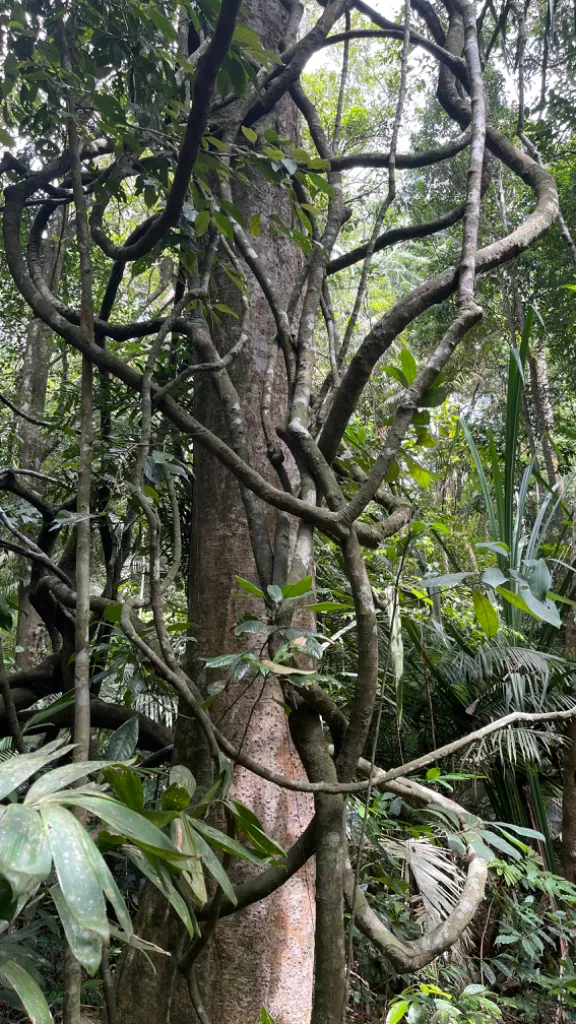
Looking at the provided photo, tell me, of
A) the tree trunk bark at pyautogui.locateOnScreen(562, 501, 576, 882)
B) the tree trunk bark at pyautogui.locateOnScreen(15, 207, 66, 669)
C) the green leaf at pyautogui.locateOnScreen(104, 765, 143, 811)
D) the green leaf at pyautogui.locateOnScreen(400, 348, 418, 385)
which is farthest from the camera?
the tree trunk bark at pyautogui.locateOnScreen(15, 207, 66, 669)

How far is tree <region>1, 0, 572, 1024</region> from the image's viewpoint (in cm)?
99

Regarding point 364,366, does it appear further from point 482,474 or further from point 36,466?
point 36,466

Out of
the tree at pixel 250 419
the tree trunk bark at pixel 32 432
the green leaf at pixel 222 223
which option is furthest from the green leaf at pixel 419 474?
the tree trunk bark at pixel 32 432

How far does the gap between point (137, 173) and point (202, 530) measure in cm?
79

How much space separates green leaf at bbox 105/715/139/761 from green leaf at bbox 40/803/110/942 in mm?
816

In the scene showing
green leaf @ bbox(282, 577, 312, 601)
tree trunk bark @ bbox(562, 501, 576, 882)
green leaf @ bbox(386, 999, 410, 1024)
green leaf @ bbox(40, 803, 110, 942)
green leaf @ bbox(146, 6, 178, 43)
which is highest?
green leaf @ bbox(146, 6, 178, 43)

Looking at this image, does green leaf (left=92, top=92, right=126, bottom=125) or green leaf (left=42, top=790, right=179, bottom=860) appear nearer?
green leaf (left=42, top=790, right=179, bottom=860)

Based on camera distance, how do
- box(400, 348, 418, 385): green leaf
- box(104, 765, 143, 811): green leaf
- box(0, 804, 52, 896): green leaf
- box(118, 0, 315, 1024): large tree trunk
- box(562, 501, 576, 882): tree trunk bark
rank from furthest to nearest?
1. box(562, 501, 576, 882): tree trunk bark
2. box(118, 0, 315, 1024): large tree trunk
3. box(400, 348, 418, 385): green leaf
4. box(104, 765, 143, 811): green leaf
5. box(0, 804, 52, 896): green leaf

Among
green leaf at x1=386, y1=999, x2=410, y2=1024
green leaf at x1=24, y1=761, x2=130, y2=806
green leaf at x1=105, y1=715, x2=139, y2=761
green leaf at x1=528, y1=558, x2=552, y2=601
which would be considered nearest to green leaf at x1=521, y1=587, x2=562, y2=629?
green leaf at x1=528, y1=558, x2=552, y2=601

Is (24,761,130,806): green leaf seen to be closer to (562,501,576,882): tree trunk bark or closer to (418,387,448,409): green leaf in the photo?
(418,387,448,409): green leaf

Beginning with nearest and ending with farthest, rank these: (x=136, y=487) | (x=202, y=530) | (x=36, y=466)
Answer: (x=136, y=487) < (x=202, y=530) < (x=36, y=466)

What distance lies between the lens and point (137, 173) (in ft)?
4.79

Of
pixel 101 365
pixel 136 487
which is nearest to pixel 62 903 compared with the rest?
pixel 136 487

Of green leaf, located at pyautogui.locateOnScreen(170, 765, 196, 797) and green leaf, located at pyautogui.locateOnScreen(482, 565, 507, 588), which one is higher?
green leaf, located at pyautogui.locateOnScreen(482, 565, 507, 588)
